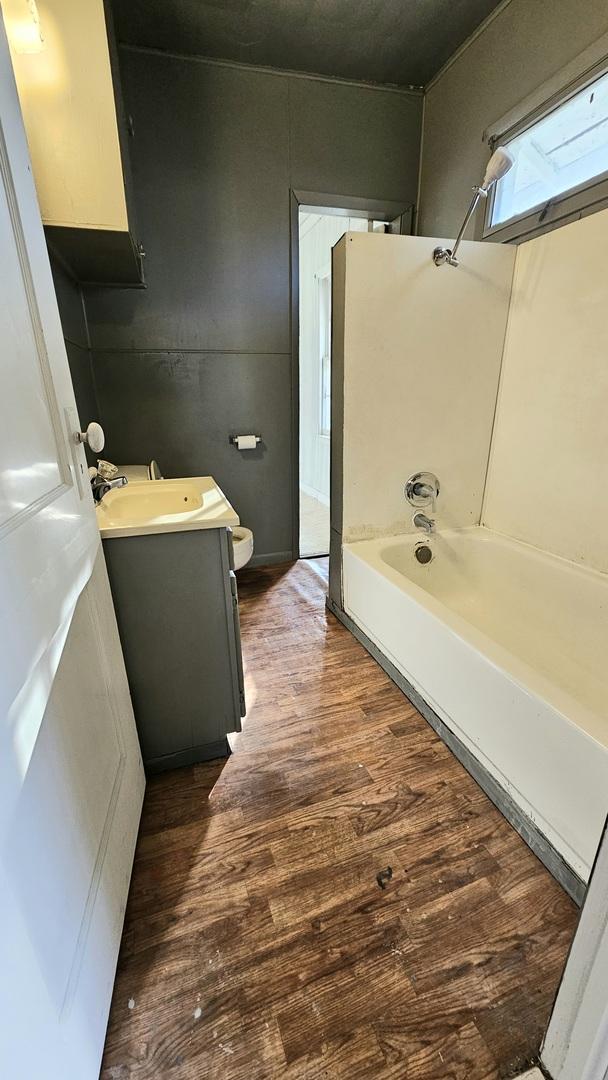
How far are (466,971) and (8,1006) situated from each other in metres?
0.91

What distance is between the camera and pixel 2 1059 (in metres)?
0.43

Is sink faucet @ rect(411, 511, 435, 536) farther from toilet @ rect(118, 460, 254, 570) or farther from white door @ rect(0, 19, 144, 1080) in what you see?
white door @ rect(0, 19, 144, 1080)

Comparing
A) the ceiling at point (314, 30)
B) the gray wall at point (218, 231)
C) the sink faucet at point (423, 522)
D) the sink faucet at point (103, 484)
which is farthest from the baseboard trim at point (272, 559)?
the ceiling at point (314, 30)

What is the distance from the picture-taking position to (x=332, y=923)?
3.26 ft

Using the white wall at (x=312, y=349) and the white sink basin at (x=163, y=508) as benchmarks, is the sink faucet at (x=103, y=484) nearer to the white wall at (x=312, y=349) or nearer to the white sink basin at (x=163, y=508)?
the white sink basin at (x=163, y=508)

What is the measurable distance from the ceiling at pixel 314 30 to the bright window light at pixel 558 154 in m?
0.64

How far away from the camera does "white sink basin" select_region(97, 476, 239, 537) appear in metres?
1.16

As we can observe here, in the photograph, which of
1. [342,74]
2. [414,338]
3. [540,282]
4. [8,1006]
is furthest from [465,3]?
[8,1006]

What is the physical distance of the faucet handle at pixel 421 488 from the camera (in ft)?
7.02

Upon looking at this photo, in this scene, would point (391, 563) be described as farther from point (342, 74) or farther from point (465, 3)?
point (342, 74)

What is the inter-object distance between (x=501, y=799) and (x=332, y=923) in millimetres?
592

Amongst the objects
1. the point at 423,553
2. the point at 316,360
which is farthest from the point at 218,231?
the point at 316,360

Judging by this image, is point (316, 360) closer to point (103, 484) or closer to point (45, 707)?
point (103, 484)

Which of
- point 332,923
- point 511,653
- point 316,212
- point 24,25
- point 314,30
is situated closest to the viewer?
point 332,923
